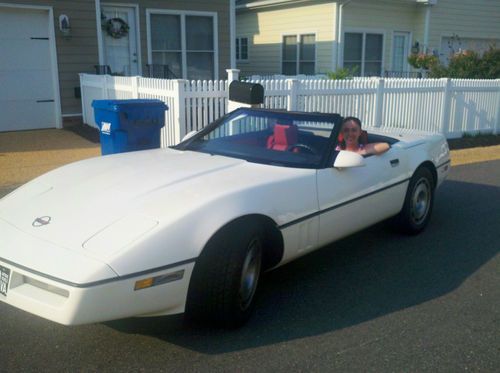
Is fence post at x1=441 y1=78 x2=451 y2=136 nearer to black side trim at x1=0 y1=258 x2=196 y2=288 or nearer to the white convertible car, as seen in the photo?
the white convertible car

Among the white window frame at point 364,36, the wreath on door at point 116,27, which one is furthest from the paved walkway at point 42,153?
the white window frame at point 364,36

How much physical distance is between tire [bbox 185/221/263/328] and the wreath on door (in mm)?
10780

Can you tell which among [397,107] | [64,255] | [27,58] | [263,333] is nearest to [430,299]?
[263,333]

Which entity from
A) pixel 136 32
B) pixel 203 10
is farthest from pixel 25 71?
pixel 203 10

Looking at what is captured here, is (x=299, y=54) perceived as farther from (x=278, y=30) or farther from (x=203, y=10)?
(x=203, y=10)

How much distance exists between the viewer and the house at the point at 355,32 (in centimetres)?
1752

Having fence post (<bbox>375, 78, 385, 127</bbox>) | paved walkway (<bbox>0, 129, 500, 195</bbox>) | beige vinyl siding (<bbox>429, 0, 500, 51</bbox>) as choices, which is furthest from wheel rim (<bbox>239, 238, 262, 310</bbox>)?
beige vinyl siding (<bbox>429, 0, 500, 51</bbox>)

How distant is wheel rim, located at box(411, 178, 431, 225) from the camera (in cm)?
545

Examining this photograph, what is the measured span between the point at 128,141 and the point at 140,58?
756 centimetres

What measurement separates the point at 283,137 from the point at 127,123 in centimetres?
261

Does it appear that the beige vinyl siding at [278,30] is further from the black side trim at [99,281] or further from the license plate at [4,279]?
the license plate at [4,279]

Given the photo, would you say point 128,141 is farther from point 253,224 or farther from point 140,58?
point 140,58

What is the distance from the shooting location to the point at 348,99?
34.4 ft

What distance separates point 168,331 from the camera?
314cm
